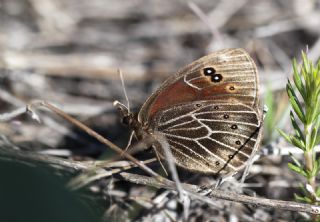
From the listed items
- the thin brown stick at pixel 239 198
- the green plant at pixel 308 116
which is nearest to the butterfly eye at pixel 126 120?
the thin brown stick at pixel 239 198

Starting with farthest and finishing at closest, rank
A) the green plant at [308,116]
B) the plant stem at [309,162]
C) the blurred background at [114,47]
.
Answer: the blurred background at [114,47] → the plant stem at [309,162] → the green plant at [308,116]

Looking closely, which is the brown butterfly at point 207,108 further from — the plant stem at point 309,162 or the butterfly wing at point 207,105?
the plant stem at point 309,162

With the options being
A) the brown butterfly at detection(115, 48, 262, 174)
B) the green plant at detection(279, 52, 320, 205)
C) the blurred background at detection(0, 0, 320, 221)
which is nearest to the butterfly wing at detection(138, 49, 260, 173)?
the brown butterfly at detection(115, 48, 262, 174)

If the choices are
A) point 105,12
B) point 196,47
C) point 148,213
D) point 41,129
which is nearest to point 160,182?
point 148,213

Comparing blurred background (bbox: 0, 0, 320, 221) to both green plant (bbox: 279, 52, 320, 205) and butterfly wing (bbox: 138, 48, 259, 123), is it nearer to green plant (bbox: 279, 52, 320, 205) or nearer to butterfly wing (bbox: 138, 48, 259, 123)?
butterfly wing (bbox: 138, 48, 259, 123)

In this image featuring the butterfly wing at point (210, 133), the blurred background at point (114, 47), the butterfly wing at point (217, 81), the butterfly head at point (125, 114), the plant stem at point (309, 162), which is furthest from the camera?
the blurred background at point (114, 47)

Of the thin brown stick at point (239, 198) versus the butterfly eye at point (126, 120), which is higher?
the butterfly eye at point (126, 120)
